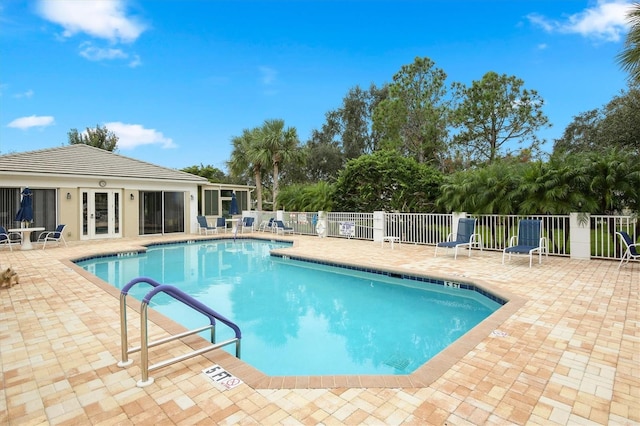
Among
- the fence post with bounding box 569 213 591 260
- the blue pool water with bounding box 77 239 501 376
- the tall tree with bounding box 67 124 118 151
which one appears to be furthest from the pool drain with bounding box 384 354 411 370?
the tall tree with bounding box 67 124 118 151

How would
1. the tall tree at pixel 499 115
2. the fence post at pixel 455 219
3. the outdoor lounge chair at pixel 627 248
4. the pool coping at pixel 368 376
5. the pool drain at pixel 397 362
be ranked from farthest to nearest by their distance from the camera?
the tall tree at pixel 499 115
the fence post at pixel 455 219
the outdoor lounge chair at pixel 627 248
the pool drain at pixel 397 362
the pool coping at pixel 368 376

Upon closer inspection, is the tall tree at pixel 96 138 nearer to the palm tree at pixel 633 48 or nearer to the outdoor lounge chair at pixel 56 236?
the outdoor lounge chair at pixel 56 236

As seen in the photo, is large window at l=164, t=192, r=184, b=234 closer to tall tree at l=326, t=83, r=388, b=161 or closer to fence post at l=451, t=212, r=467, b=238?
fence post at l=451, t=212, r=467, b=238

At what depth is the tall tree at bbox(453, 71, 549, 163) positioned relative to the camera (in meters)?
22.8

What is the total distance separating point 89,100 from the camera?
25.8 metres

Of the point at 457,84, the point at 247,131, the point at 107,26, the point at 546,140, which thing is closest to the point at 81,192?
the point at 107,26

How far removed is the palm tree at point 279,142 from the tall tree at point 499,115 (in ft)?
36.9

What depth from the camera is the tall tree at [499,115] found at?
74.7ft

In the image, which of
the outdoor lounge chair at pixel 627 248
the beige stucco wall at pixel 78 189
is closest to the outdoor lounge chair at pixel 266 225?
the beige stucco wall at pixel 78 189

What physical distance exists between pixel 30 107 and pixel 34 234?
15.4 meters

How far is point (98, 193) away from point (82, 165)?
140cm

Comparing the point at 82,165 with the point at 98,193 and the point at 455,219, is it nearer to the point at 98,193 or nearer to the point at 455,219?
the point at 98,193

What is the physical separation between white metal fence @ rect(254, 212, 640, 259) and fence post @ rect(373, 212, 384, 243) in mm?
127

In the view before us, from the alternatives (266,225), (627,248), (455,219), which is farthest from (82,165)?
(627,248)
